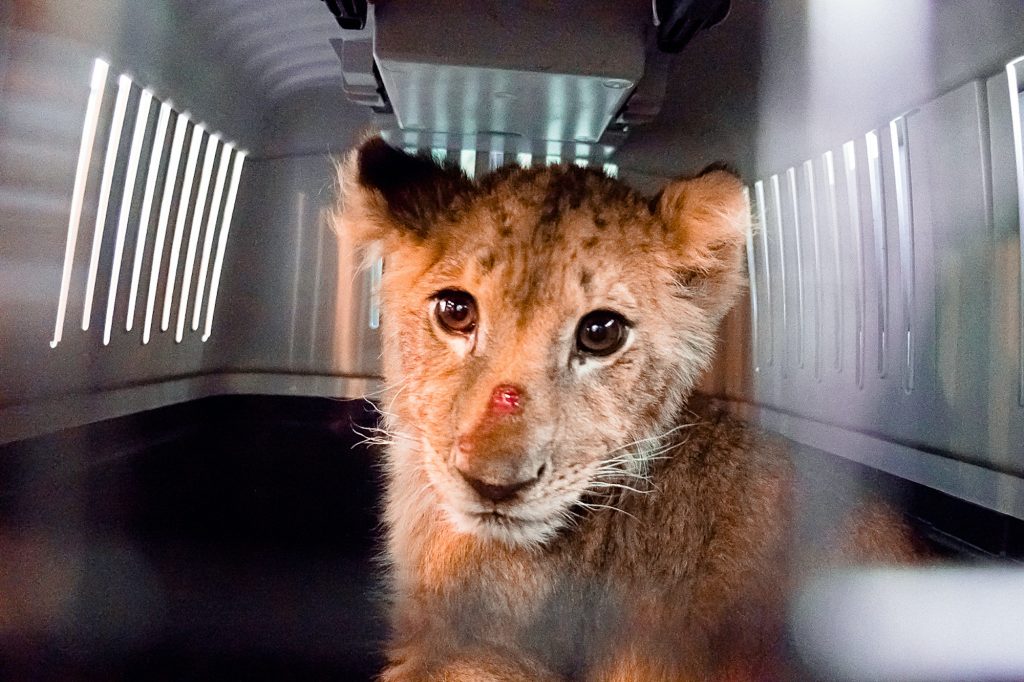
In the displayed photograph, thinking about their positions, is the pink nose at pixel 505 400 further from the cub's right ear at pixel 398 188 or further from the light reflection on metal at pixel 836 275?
the light reflection on metal at pixel 836 275

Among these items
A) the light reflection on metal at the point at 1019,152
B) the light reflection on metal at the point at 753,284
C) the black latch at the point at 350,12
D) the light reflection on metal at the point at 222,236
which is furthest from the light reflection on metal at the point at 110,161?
the light reflection on metal at the point at 1019,152

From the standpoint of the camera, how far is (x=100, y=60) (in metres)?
0.76

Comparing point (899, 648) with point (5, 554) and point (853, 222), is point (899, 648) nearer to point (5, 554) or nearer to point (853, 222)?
point (853, 222)

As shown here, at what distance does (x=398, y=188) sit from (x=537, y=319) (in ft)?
0.65

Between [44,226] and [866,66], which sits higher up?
[866,66]

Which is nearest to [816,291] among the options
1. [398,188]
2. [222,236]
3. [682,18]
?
[682,18]

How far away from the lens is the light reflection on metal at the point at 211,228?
78 cm

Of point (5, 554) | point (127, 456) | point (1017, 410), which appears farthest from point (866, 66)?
Answer: point (5, 554)

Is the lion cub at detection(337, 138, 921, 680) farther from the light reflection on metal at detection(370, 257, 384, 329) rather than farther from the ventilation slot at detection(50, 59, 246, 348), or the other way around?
the ventilation slot at detection(50, 59, 246, 348)

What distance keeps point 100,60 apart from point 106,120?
0.06 meters

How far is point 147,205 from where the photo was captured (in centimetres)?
78

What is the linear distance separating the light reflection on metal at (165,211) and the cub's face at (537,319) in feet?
0.58

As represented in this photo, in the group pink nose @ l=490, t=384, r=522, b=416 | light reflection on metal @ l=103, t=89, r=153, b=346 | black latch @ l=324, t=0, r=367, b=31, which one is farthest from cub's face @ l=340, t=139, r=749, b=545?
light reflection on metal @ l=103, t=89, r=153, b=346

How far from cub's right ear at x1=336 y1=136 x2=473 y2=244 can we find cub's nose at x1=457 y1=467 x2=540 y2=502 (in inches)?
10.0
